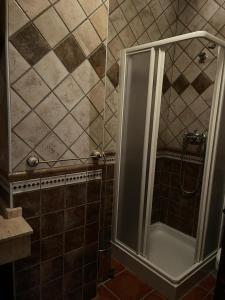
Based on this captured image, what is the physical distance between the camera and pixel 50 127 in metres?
1.23

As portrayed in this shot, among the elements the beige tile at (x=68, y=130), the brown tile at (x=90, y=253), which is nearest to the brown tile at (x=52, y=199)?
the beige tile at (x=68, y=130)

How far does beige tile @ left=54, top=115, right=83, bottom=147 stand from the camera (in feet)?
4.15

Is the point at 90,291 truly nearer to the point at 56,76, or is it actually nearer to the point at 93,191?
the point at 93,191

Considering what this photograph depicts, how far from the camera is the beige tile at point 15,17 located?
1021 millimetres

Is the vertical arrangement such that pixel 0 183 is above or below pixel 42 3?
below

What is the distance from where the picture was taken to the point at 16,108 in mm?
1098

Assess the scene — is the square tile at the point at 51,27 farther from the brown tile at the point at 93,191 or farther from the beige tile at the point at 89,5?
the brown tile at the point at 93,191

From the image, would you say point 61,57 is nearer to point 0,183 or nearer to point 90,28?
point 90,28

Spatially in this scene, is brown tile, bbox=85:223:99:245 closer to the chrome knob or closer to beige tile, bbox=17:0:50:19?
the chrome knob

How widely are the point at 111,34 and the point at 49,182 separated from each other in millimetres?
1213

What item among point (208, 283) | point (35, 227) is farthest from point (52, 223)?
point (208, 283)

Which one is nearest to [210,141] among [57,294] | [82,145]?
[82,145]

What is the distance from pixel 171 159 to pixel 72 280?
146cm

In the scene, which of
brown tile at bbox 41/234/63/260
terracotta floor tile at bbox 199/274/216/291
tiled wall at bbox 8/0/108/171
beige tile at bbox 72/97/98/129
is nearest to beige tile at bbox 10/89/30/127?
tiled wall at bbox 8/0/108/171
